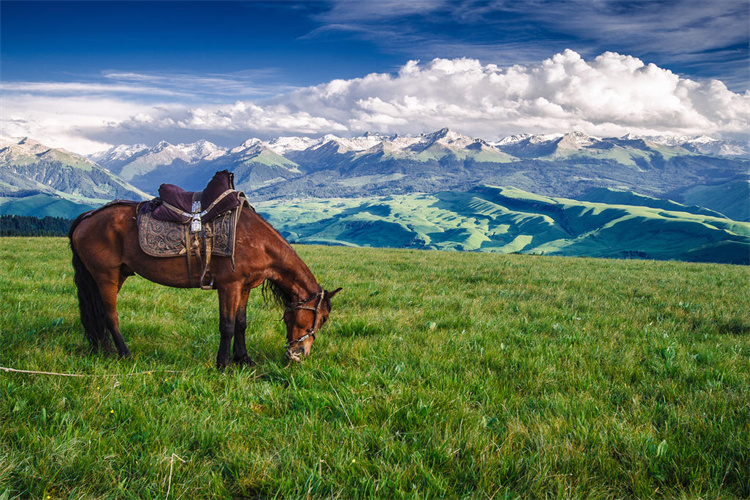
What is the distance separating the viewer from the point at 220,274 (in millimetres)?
6473

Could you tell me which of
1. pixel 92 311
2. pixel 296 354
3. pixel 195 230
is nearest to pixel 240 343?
pixel 296 354

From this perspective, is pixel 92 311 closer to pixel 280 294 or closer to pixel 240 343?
pixel 240 343

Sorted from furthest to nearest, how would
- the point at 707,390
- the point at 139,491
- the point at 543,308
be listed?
the point at 543,308 < the point at 707,390 < the point at 139,491

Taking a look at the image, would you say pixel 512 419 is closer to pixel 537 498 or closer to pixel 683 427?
pixel 537 498

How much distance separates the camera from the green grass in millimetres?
3539

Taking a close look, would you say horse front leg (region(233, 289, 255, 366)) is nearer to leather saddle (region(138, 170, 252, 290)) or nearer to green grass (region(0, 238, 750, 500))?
green grass (region(0, 238, 750, 500))

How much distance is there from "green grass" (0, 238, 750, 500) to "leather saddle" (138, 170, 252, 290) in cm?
177

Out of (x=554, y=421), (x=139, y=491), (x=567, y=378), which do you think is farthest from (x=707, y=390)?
(x=139, y=491)

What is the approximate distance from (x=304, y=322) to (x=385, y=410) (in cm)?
264

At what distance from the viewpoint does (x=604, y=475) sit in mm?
3688

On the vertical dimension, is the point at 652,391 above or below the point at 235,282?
below

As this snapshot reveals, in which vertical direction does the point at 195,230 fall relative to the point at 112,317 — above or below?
above

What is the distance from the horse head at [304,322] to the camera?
21.6 feet

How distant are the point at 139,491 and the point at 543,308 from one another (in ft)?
31.5
